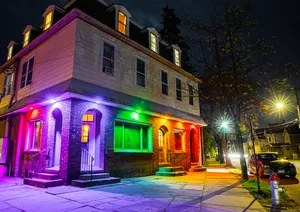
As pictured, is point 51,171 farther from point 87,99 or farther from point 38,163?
point 87,99

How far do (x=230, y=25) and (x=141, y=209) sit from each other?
11315 mm

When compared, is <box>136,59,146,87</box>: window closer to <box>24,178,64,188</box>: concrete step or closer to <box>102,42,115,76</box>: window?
<box>102,42,115,76</box>: window

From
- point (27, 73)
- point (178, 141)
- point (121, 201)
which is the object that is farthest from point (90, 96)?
point (178, 141)

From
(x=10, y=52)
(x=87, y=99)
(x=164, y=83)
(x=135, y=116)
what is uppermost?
(x=10, y=52)

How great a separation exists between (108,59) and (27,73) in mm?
5420

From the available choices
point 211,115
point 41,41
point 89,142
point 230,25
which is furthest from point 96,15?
point 211,115

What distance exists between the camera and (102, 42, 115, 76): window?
11.5 metres

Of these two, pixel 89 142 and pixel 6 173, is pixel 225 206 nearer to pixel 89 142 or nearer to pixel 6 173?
pixel 89 142

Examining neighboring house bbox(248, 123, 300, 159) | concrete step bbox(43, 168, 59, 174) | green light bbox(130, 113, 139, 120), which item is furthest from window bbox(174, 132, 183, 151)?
neighboring house bbox(248, 123, 300, 159)

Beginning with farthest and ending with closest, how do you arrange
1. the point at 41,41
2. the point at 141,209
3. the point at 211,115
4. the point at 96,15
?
the point at 211,115 → the point at 41,41 → the point at 96,15 → the point at 141,209

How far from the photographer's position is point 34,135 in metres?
12.0

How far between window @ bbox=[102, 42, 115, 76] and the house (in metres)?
0.06

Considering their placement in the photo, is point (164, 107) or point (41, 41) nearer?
point (41, 41)

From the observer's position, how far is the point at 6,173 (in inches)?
490
